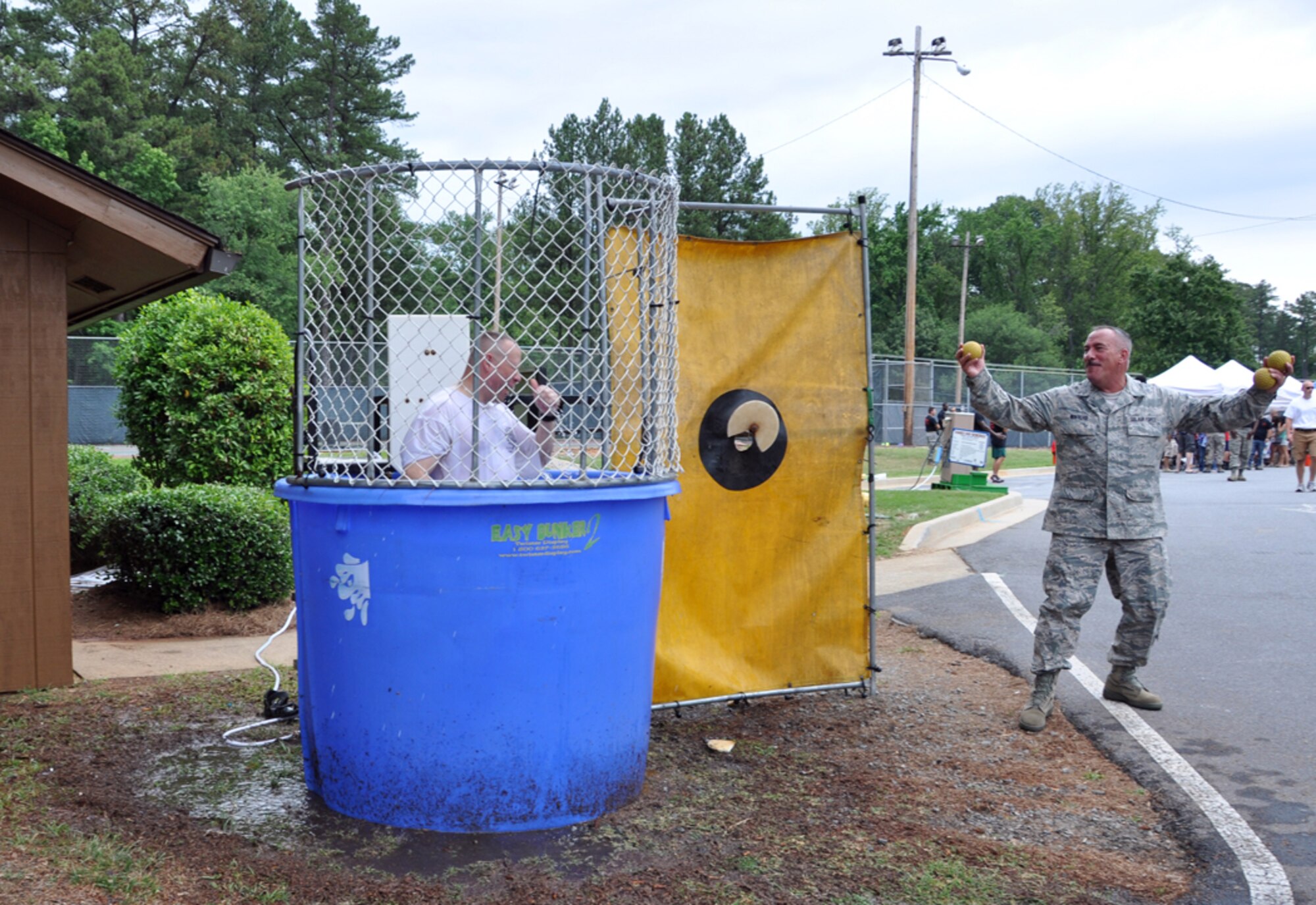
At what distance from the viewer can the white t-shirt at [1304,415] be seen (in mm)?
18797

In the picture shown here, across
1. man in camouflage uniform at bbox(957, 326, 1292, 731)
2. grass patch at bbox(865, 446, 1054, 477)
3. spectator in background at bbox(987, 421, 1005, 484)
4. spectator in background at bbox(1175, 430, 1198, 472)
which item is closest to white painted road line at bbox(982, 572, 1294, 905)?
man in camouflage uniform at bbox(957, 326, 1292, 731)

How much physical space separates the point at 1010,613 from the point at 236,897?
6347 millimetres

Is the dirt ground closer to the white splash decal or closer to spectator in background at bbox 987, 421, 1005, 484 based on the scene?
the white splash decal

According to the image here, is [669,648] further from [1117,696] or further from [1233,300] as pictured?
[1233,300]

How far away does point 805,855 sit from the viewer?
380 centimetres

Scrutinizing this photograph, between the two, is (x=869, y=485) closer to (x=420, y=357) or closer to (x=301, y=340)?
(x=420, y=357)

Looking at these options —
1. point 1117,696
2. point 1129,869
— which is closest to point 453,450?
point 1129,869

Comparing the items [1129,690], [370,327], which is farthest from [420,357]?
[1129,690]

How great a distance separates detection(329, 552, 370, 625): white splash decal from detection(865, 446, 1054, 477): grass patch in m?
17.4

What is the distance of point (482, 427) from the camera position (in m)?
4.02

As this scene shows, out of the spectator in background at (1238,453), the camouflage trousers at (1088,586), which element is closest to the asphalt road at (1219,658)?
the camouflage trousers at (1088,586)

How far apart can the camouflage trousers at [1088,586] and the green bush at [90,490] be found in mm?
6651

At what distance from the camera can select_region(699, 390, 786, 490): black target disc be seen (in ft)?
17.8

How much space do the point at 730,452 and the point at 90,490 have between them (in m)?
6.63
